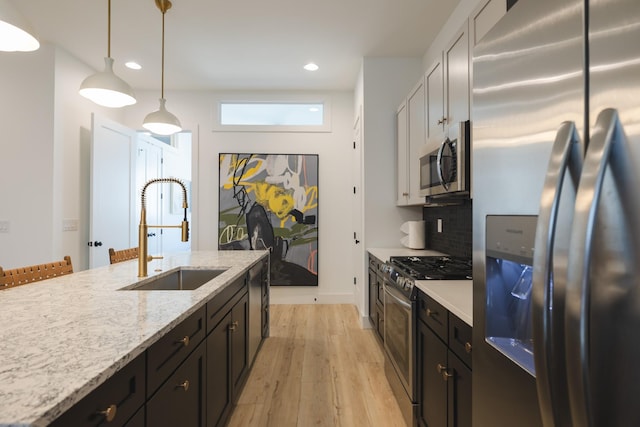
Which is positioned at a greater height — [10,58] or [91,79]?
[10,58]

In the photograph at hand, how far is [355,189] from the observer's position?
14.2 feet

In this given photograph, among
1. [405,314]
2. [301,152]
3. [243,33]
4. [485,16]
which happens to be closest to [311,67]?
[243,33]

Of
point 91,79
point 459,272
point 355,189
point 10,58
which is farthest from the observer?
point 355,189

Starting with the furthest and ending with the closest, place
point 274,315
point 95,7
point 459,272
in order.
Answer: point 274,315 < point 95,7 < point 459,272

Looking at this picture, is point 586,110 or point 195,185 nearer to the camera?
point 586,110

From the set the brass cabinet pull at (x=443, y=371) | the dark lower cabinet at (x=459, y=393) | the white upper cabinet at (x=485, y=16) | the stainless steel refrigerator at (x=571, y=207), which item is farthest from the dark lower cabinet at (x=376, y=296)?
the stainless steel refrigerator at (x=571, y=207)

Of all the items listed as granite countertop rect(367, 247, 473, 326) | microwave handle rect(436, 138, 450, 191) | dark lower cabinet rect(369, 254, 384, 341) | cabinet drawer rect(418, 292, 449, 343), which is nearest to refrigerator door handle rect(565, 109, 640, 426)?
granite countertop rect(367, 247, 473, 326)

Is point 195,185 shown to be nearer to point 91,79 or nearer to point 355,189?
point 355,189

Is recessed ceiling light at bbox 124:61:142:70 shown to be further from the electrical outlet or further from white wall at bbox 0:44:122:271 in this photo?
the electrical outlet

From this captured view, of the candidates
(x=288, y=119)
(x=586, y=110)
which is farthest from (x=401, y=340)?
(x=288, y=119)

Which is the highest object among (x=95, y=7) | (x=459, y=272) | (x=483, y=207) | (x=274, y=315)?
(x=95, y=7)

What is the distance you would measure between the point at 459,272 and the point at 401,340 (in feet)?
1.79

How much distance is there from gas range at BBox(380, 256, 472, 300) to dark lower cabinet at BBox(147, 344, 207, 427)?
1114 mm

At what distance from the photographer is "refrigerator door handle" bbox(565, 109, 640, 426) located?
52 centimetres
